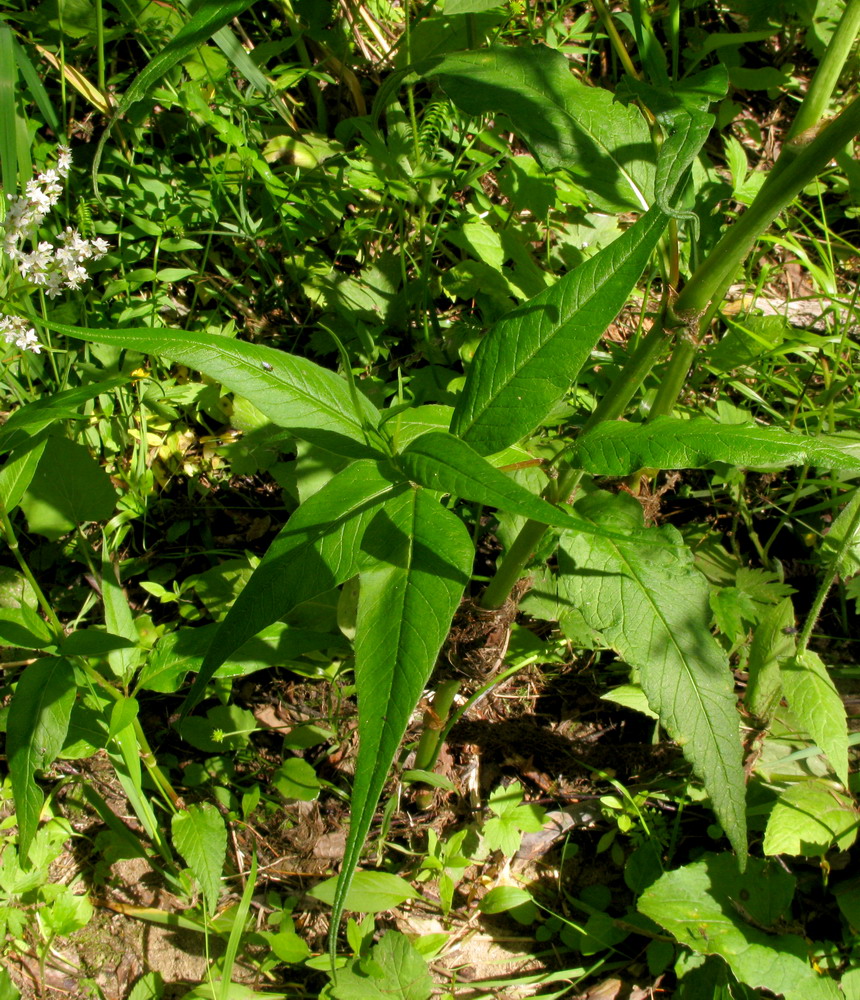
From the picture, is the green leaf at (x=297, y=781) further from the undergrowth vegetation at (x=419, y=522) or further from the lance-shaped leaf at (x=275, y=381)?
the lance-shaped leaf at (x=275, y=381)

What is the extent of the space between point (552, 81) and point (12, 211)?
1.31m

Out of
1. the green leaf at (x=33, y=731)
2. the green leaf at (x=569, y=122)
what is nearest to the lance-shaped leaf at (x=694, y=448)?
the green leaf at (x=569, y=122)

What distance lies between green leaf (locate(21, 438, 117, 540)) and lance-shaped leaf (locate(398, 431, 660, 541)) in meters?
1.17

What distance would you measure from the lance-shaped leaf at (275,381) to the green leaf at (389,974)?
1393 millimetres

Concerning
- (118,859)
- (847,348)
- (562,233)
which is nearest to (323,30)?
(562,233)

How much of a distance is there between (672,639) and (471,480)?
561 millimetres

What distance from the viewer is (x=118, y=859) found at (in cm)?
205

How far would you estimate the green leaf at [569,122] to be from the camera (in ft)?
4.53

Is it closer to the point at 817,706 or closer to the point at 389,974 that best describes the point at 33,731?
the point at 389,974

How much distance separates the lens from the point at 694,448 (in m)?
1.04

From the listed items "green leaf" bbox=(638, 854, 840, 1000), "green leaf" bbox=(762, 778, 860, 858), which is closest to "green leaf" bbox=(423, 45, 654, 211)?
"green leaf" bbox=(762, 778, 860, 858)

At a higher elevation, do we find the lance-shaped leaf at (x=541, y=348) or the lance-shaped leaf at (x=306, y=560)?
the lance-shaped leaf at (x=541, y=348)

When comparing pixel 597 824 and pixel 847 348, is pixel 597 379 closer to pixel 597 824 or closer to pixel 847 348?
pixel 847 348

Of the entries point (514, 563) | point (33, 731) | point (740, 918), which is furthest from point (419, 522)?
point (740, 918)
